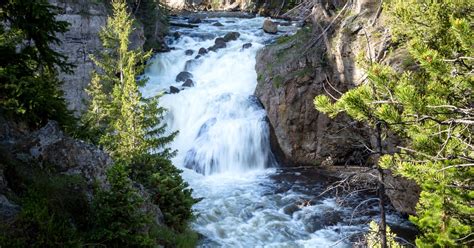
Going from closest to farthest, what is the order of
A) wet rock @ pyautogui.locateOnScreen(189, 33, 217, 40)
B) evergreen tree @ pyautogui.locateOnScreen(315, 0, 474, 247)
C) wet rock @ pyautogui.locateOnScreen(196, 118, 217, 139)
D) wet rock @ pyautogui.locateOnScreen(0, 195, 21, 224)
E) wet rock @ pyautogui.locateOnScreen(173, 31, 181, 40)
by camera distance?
1. wet rock @ pyautogui.locateOnScreen(0, 195, 21, 224)
2. evergreen tree @ pyautogui.locateOnScreen(315, 0, 474, 247)
3. wet rock @ pyautogui.locateOnScreen(196, 118, 217, 139)
4. wet rock @ pyautogui.locateOnScreen(189, 33, 217, 40)
5. wet rock @ pyautogui.locateOnScreen(173, 31, 181, 40)

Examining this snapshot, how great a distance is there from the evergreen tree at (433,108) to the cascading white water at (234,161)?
1878mm

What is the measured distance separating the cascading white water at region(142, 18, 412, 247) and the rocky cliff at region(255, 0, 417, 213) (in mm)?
1451

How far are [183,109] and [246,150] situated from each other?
20.8ft

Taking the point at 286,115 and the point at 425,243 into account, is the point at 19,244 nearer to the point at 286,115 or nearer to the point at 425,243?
the point at 425,243

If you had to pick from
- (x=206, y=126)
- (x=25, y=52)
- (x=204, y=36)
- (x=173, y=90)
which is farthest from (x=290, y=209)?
(x=204, y=36)

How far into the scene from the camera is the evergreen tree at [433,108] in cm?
641

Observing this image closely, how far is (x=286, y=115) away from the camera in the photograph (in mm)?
21969

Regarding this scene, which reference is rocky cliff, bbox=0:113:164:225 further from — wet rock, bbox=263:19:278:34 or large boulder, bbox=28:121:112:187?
wet rock, bbox=263:19:278:34

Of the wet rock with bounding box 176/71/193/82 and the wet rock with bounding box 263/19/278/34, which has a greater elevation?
the wet rock with bounding box 263/19/278/34

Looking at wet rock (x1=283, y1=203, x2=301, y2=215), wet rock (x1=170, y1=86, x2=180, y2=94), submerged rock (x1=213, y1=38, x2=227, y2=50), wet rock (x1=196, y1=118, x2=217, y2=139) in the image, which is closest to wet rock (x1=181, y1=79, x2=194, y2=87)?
wet rock (x1=170, y1=86, x2=180, y2=94)

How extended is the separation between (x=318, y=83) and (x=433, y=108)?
47.5 ft

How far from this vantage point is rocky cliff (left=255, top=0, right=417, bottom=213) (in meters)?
19.3

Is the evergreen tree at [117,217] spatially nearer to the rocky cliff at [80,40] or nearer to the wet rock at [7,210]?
the wet rock at [7,210]

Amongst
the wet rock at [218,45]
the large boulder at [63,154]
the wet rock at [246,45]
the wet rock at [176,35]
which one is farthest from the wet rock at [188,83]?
the large boulder at [63,154]
